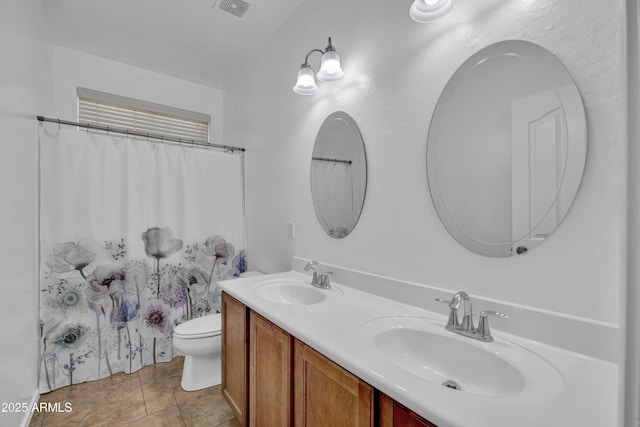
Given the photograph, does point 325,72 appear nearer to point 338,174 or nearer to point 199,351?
point 338,174

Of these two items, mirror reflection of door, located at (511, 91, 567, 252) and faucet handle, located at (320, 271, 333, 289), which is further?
faucet handle, located at (320, 271, 333, 289)

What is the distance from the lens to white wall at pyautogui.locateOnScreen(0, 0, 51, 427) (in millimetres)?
1294

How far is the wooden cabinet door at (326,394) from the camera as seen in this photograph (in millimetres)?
806

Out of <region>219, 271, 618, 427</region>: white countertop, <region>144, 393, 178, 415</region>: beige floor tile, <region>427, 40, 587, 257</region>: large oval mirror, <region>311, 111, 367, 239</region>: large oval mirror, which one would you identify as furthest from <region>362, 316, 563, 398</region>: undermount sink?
<region>144, 393, 178, 415</region>: beige floor tile

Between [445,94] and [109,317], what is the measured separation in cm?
265

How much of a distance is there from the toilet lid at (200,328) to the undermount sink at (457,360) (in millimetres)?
1360

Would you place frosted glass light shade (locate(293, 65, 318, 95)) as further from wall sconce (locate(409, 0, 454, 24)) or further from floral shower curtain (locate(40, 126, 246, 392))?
floral shower curtain (locate(40, 126, 246, 392))

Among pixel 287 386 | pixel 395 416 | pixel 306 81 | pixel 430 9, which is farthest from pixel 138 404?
pixel 430 9

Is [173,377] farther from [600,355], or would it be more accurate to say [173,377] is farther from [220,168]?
[600,355]

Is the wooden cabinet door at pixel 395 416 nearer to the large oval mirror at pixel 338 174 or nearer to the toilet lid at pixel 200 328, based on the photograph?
the large oval mirror at pixel 338 174

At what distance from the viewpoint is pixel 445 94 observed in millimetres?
1163

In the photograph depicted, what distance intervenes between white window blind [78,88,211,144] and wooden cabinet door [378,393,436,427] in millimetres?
2532

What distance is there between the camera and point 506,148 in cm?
101

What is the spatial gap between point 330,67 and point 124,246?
A: 200 cm
